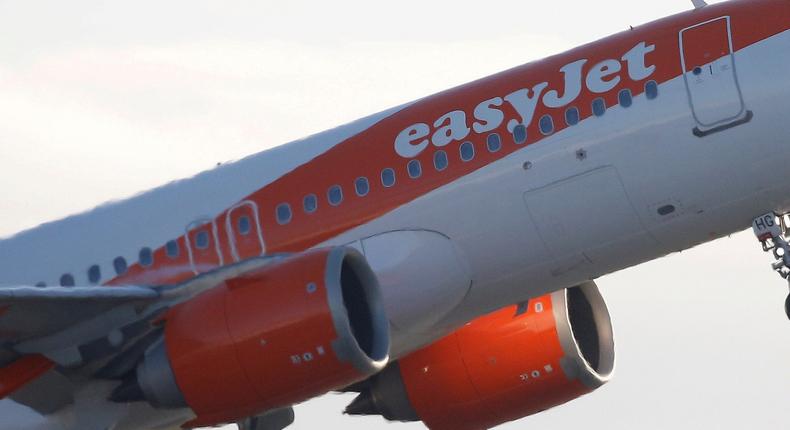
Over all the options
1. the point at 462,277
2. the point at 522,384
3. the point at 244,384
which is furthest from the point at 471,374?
the point at 244,384

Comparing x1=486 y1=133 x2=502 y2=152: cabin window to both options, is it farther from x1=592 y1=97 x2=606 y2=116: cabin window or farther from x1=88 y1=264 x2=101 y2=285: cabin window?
x1=88 y1=264 x2=101 y2=285: cabin window

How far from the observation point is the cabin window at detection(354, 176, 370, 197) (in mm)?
27750

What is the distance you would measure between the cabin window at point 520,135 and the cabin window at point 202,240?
4.33 metres

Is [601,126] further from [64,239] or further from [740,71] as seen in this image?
[64,239]

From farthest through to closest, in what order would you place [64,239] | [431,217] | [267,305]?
[64,239] → [431,217] → [267,305]

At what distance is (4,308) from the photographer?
85.6 feet

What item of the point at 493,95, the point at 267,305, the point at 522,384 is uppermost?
the point at 493,95

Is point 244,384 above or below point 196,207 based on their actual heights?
below

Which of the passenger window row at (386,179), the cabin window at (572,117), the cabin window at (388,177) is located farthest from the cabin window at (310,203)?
the cabin window at (572,117)

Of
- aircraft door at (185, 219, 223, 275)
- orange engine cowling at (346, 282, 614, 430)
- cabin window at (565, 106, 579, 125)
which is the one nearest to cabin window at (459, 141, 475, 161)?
cabin window at (565, 106, 579, 125)

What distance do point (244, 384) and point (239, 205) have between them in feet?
11.4

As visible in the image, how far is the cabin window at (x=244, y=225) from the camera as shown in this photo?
2817 centimetres

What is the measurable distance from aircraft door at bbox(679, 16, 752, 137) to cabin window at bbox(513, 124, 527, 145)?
6.88 feet

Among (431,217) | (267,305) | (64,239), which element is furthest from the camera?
(64,239)
